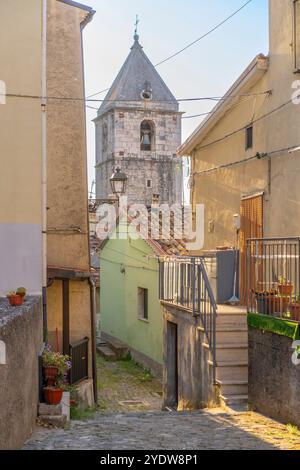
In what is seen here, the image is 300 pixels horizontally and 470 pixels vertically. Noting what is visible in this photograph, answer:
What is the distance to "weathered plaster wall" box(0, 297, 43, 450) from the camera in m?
6.21

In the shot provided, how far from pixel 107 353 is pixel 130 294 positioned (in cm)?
212

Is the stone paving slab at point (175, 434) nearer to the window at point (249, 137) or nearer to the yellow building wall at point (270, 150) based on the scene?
the yellow building wall at point (270, 150)

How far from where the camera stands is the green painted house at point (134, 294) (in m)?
19.7

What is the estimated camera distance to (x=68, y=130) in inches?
556

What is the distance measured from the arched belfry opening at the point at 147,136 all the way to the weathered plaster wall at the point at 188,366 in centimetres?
3126

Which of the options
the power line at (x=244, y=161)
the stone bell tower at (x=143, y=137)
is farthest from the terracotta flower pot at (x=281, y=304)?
the stone bell tower at (x=143, y=137)

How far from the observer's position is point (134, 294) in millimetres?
22156

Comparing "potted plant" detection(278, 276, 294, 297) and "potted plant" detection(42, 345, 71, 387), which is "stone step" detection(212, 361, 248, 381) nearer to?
"potted plant" detection(278, 276, 294, 297)

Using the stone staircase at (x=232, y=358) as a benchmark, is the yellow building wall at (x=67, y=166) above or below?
above

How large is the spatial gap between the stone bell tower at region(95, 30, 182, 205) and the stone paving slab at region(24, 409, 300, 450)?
34281 mm

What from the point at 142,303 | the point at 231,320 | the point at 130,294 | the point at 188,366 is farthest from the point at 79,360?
the point at 130,294

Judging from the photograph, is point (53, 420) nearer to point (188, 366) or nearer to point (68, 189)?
point (188, 366)

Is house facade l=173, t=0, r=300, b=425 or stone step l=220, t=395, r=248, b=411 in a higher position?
house facade l=173, t=0, r=300, b=425

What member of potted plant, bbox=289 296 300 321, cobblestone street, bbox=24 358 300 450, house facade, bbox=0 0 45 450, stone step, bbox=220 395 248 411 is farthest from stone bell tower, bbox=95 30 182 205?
potted plant, bbox=289 296 300 321
